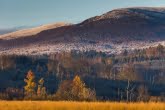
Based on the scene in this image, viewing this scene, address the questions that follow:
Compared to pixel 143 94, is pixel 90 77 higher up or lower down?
lower down

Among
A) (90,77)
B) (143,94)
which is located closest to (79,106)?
(143,94)

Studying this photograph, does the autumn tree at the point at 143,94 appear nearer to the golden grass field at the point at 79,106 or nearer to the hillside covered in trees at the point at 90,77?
the hillside covered in trees at the point at 90,77

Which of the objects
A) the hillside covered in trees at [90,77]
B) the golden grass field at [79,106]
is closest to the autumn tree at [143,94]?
the hillside covered in trees at [90,77]

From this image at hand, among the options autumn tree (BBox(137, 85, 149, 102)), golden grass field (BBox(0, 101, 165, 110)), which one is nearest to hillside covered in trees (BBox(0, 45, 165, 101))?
autumn tree (BBox(137, 85, 149, 102))

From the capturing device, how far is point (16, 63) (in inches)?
5832

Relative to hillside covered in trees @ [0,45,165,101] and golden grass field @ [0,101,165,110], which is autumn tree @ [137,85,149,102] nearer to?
hillside covered in trees @ [0,45,165,101]

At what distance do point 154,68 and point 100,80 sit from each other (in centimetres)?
4285

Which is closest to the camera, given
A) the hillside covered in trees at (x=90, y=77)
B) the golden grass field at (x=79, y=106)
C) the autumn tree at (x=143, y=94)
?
the golden grass field at (x=79, y=106)

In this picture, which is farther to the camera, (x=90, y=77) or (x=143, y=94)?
(x=90, y=77)

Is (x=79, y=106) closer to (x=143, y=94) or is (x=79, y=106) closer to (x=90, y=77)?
(x=143, y=94)

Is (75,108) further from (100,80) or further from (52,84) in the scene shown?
(100,80)

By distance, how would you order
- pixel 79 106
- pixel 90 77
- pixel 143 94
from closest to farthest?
pixel 79 106 < pixel 143 94 < pixel 90 77

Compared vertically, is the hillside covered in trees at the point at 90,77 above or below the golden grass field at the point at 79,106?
below

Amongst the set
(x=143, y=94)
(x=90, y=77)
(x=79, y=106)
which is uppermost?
(x=79, y=106)
